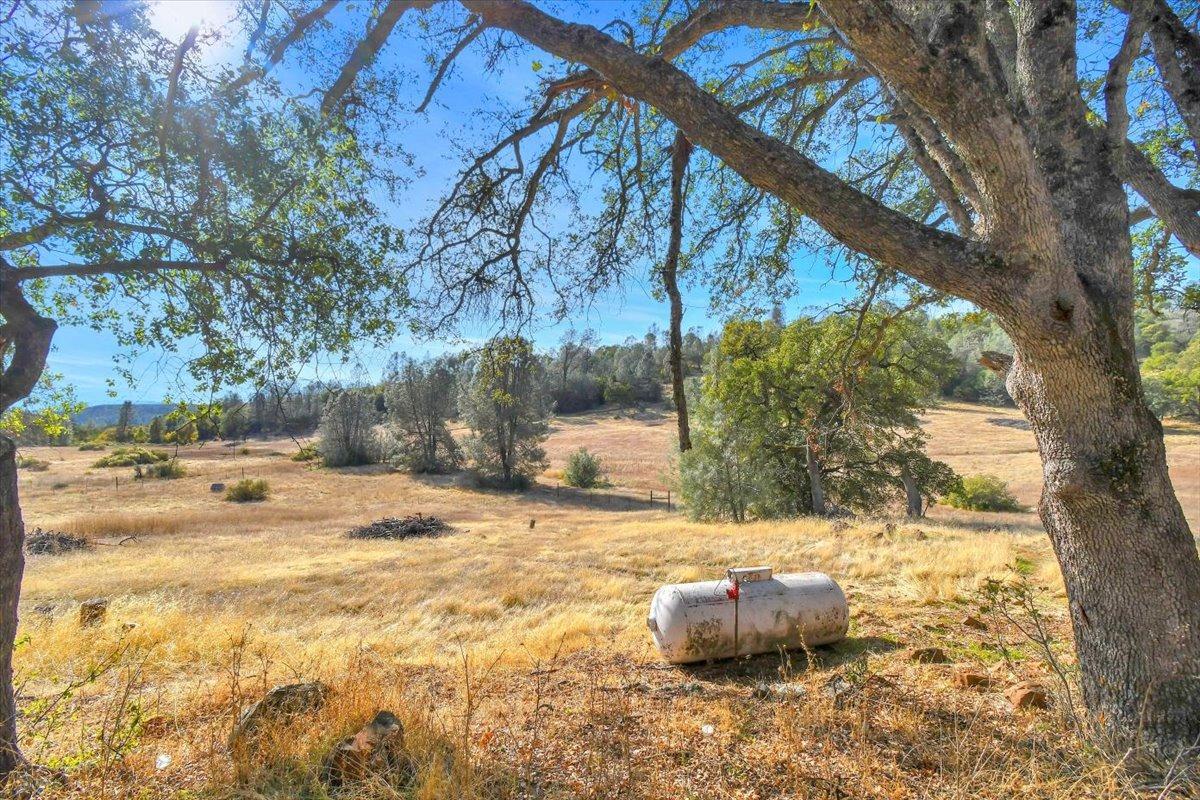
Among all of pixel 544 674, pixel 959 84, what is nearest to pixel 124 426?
pixel 544 674

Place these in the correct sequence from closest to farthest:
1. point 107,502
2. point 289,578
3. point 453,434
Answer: point 289,578 < point 107,502 < point 453,434

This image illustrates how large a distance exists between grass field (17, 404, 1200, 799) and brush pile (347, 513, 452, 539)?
4221 millimetres

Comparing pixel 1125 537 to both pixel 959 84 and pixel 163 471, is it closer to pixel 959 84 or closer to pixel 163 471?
pixel 959 84

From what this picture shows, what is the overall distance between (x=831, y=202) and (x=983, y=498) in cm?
3487

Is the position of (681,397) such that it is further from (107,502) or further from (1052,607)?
(107,502)

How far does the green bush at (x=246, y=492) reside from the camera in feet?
112

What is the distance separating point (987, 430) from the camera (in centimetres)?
5234

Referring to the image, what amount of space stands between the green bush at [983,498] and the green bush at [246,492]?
1715 inches

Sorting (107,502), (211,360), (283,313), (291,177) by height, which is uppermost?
(291,177)

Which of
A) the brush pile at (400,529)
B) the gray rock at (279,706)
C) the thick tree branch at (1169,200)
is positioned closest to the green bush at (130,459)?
the brush pile at (400,529)

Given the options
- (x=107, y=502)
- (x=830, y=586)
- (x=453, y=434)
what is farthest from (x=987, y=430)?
(x=107, y=502)

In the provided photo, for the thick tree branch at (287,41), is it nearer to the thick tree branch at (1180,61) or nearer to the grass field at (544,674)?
the grass field at (544,674)

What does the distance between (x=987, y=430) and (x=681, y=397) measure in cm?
6184

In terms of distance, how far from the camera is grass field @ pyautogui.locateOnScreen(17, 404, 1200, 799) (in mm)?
2961
